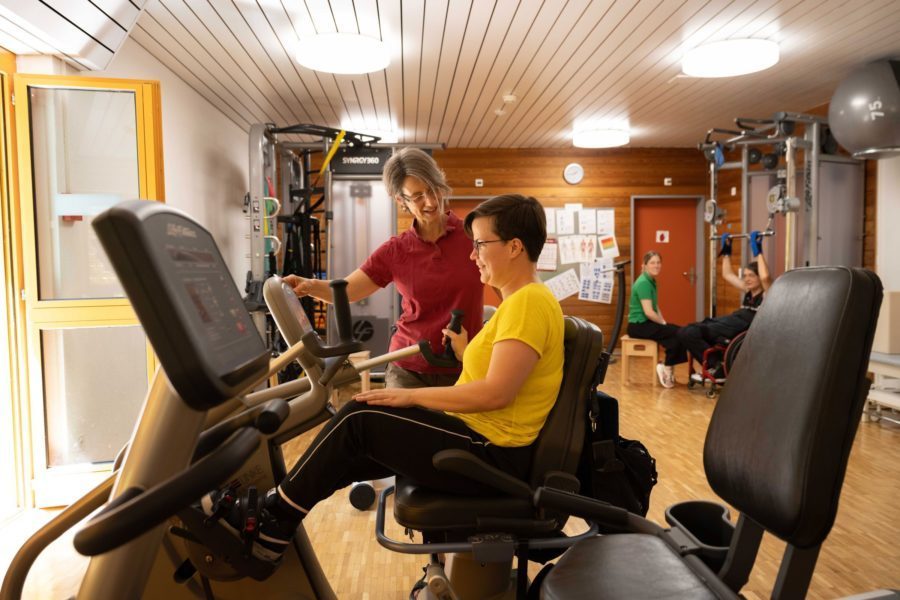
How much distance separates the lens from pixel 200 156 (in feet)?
16.3

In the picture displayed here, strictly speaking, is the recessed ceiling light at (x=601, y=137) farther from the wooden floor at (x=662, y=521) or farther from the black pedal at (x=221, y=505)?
the black pedal at (x=221, y=505)

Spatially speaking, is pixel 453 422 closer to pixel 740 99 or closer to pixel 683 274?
pixel 740 99

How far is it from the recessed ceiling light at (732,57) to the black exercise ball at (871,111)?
28.8 inches

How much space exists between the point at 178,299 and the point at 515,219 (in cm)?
110

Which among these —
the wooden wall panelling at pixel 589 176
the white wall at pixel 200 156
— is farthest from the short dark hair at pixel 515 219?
the wooden wall panelling at pixel 589 176

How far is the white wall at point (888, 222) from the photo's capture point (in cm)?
512

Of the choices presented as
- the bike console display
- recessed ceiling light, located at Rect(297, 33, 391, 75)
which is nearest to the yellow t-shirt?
the bike console display

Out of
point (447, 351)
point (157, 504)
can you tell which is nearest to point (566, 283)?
point (447, 351)

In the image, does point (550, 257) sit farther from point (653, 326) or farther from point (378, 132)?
point (378, 132)

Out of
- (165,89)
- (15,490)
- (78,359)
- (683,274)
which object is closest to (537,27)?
(165,89)

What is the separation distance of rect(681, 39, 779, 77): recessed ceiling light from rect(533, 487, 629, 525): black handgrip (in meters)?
3.55

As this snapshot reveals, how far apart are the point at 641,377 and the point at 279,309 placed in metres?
5.38

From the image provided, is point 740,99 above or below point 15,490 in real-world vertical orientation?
above

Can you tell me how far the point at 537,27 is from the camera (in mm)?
3691
